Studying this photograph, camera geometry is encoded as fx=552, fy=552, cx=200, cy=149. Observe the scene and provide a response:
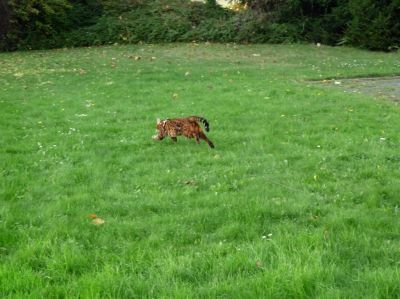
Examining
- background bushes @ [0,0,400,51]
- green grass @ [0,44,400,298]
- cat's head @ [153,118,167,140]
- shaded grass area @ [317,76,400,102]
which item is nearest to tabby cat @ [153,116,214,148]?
cat's head @ [153,118,167,140]

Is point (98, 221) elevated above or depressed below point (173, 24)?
below

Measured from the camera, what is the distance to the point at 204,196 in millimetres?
6949

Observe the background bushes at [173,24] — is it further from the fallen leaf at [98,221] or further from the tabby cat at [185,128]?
the fallen leaf at [98,221]

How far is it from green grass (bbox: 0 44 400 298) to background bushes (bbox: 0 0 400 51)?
15.1 metres

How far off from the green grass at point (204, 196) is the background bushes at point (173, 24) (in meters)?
15.1

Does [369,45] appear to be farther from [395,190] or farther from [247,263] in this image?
[247,263]

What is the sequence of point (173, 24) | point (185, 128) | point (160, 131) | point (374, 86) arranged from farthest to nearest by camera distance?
point (173, 24), point (374, 86), point (160, 131), point (185, 128)

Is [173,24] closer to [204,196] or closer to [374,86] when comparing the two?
[374,86]

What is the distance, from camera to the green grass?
15.4ft

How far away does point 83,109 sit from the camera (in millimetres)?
13766

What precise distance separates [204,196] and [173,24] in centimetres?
2694

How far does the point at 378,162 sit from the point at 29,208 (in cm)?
503

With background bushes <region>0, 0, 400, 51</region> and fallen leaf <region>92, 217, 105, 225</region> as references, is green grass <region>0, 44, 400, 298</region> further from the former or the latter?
background bushes <region>0, 0, 400, 51</region>

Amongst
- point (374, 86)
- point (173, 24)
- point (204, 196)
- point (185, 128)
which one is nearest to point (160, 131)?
point (185, 128)
